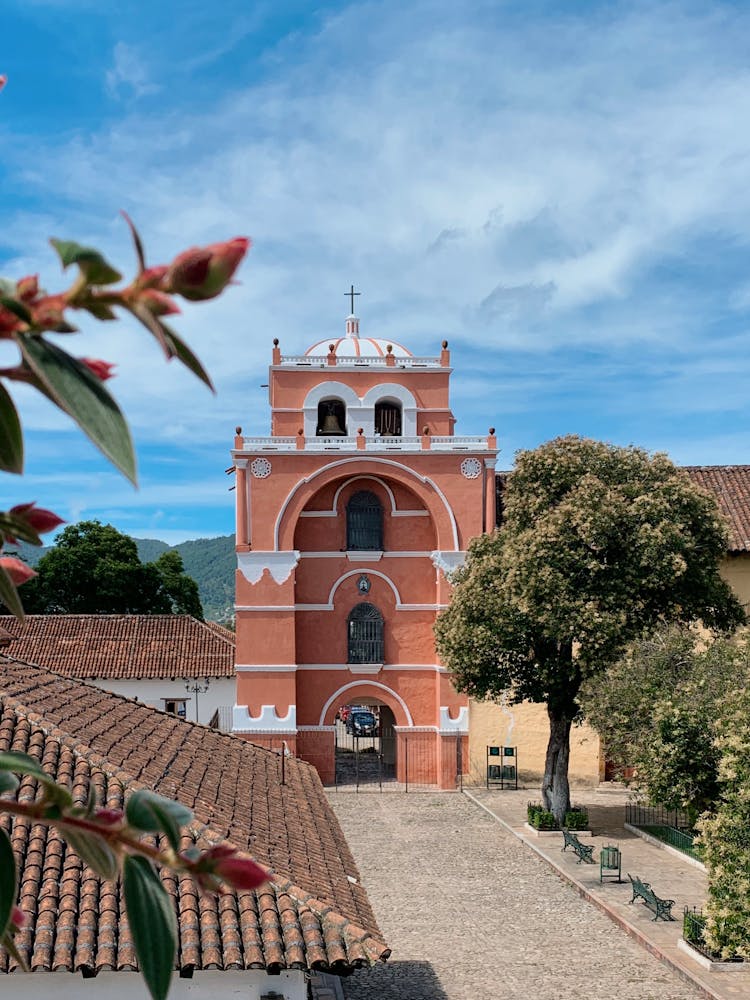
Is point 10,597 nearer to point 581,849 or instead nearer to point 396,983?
point 396,983

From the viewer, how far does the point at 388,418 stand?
2414cm

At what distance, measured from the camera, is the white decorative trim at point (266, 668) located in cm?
2272

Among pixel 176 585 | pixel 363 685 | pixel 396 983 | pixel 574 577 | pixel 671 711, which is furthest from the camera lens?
pixel 176 585

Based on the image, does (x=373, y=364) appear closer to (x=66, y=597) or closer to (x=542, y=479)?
(x=542, y=479)

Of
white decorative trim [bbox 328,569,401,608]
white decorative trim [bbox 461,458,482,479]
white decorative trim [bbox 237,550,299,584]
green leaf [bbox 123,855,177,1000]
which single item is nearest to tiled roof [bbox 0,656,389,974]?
green leaf [bbox 123,855,177,1000]

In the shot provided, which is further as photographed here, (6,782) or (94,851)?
(6,782)

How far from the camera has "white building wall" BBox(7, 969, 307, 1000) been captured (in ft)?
20.7

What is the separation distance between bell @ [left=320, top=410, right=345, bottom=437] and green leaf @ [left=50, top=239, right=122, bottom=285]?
22998 mm

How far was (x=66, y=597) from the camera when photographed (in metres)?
37.2

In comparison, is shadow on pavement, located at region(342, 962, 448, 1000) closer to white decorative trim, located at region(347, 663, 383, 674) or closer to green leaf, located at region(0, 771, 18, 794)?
green leaf, located at region(0, 771, 18, 794)

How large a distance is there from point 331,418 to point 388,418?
4.51 feet

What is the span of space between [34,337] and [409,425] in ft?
75.2

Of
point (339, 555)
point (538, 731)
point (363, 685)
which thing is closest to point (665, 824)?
point (538, 731)

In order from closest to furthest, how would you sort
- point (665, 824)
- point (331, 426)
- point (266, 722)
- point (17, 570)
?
1. point (17, 570)
2. point (665, 824)
3. point (266, 722)
4. point (331, 426)
